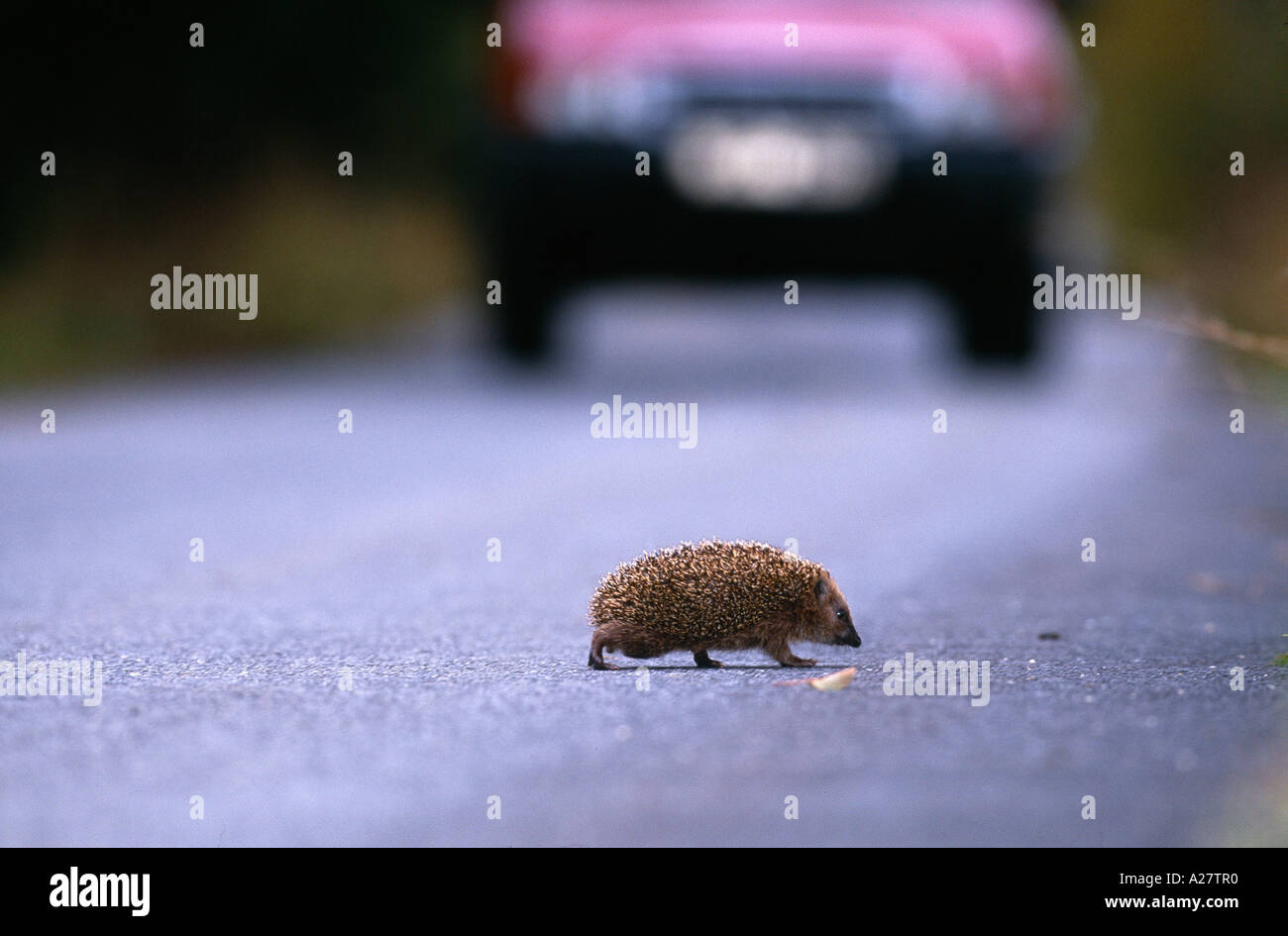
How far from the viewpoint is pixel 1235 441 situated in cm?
938

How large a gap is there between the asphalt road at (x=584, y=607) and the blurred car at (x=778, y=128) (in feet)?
3.04

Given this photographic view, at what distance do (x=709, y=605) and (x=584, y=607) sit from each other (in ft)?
3.66

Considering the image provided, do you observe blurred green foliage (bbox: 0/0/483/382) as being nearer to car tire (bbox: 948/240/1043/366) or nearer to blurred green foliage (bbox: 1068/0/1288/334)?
car tire (bbox: 948/240/1043/366)

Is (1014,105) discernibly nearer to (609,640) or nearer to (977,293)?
(977,293)

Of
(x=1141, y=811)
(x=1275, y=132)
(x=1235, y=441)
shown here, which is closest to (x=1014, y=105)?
(x=1235, y=441)

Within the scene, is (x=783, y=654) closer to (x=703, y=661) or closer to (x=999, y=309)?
(x=703, y=661)

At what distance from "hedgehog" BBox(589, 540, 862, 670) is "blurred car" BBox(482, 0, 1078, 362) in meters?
6.49

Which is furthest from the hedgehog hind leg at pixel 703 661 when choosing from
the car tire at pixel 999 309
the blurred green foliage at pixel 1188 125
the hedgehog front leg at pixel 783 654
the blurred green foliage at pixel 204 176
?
the blurred green foliage at pixel 1188 125

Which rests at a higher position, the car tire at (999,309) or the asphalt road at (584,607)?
the car tire at (999,309)

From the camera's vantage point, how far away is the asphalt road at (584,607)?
3.29m

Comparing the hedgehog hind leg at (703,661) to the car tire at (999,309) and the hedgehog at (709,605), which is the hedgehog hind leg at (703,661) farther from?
the car tire at (999,309)

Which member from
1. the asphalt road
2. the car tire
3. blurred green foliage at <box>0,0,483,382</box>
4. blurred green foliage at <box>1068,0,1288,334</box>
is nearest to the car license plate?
the car tire

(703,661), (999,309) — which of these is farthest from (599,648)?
(999,309)

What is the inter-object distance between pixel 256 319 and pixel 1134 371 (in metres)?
7.12
